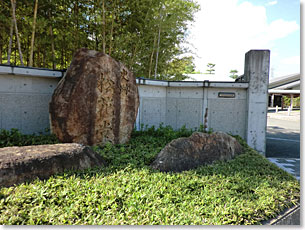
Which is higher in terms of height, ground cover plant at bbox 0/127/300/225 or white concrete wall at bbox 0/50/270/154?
white concrete wall at bbox 0/50/270/154

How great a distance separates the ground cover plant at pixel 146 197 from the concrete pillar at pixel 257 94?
2880mm

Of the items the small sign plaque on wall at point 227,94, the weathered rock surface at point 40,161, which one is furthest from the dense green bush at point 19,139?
the small sign plaque on wall at point 227,94

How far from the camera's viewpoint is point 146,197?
7.61 ft

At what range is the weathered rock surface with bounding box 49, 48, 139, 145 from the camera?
377cm

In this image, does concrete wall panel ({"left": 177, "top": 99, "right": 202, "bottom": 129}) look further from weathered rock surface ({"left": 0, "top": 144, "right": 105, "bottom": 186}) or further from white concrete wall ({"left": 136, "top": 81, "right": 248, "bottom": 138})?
weathered rock surface ({"left": 0, "top": 144, "right": 105, "bottom": 186})

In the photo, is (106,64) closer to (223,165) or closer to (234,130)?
(223,165)

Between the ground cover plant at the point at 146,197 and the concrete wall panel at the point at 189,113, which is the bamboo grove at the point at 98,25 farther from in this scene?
the ground cover plant at the point at 146,197

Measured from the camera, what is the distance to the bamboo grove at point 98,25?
585cm

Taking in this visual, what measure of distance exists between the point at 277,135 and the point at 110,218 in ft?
29.8

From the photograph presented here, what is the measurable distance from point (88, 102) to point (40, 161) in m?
1.44

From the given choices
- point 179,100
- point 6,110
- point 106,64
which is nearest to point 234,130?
point 179,100

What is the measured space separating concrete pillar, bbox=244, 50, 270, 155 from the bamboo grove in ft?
8.65

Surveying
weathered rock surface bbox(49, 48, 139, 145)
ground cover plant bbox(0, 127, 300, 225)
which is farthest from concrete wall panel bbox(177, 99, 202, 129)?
ground cover plant bbox(0, 127, 300, 225)

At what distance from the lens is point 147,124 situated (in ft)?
19.9
